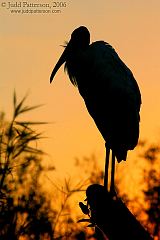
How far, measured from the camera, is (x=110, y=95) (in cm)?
1035

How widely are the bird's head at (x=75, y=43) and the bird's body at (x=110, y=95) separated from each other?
58cm

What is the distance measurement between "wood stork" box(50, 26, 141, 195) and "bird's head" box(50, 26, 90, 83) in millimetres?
417

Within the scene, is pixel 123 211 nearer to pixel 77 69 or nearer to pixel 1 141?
pixel 1 141

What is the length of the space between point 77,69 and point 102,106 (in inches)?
36.1

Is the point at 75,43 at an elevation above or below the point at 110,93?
above

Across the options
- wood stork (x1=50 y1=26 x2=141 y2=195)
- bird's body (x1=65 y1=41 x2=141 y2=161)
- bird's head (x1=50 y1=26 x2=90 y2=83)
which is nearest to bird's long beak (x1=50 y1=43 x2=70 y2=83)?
bird's head (x1=50 y1=26 x2=90 y2=83)

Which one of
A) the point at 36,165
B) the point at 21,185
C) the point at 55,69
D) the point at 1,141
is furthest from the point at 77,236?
the point at 1,141

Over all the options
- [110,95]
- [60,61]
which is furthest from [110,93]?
[60,61]

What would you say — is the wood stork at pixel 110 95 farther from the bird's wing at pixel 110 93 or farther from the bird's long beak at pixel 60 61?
the bird's long beak at pixel 60 61

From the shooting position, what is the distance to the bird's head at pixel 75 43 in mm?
11688

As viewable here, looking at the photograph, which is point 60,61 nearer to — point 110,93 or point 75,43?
point 75,43

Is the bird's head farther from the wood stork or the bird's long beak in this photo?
the wood stork

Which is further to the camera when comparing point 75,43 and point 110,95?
point 75,43

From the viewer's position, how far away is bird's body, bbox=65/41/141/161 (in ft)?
32.9
